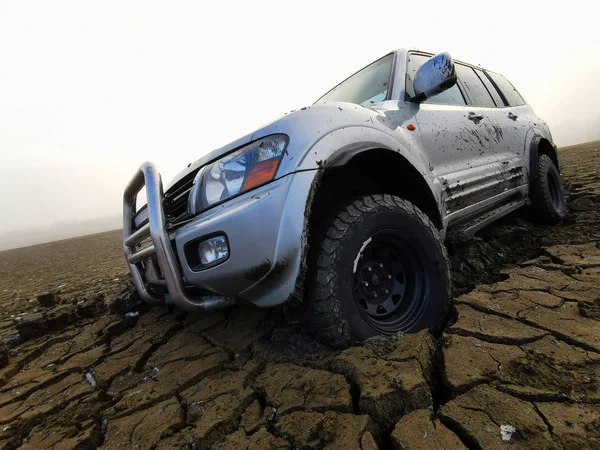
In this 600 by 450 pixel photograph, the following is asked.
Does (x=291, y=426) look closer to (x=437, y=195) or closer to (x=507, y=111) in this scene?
(x=437, y=195)

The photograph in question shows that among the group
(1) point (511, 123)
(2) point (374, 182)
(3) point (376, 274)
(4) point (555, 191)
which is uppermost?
(1) point (511, 123)

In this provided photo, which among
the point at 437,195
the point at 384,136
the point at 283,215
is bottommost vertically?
the point at 437,195

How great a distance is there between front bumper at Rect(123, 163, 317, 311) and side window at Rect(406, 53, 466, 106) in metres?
1.35

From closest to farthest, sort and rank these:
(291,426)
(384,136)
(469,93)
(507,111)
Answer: (291,426) < (384,136) < (469,93) < (507,111)

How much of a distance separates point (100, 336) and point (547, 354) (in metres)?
2.83

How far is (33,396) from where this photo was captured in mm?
1804

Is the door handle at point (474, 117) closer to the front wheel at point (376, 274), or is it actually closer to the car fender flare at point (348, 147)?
the car fender flare at point (348, 147)

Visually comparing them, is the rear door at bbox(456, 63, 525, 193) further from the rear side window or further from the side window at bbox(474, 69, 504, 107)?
the rear side window

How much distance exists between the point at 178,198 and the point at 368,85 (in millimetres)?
1614

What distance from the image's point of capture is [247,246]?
51.4 inches

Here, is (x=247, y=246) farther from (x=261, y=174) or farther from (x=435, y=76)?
(x=435, y=76)

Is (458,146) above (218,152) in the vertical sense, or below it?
below

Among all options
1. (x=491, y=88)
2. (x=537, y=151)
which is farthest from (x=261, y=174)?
(x=537, y=151)

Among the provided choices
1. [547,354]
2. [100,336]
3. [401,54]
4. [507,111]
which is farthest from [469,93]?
[100,336]
